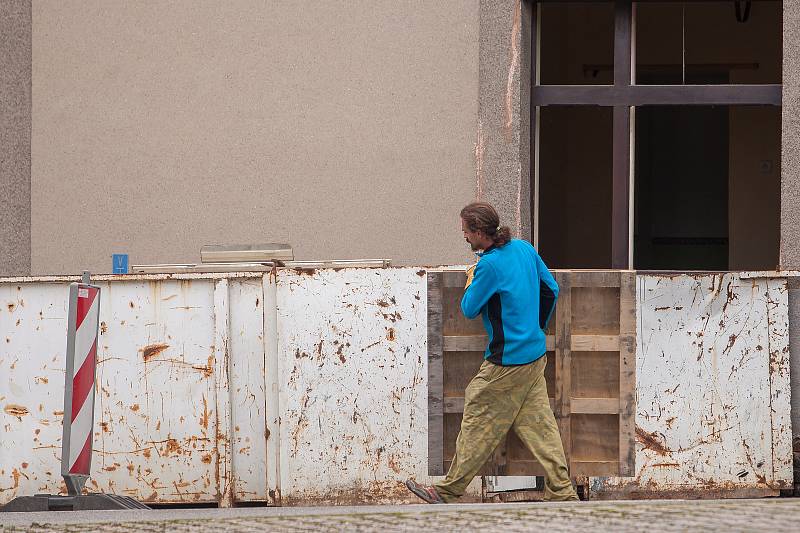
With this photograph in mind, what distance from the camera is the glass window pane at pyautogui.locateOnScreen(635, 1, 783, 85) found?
10.7 metres

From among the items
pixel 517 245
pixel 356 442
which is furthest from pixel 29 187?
pixel 517 245

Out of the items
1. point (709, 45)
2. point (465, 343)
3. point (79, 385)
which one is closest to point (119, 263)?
point (79, 385)

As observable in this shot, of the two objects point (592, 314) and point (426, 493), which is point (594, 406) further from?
point (426, 493)

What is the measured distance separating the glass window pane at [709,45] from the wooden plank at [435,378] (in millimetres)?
4168

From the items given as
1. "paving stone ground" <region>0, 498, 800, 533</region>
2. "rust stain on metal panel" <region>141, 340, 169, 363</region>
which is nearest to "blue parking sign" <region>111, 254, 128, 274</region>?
"rust stain on metal panel" <region>141, 340, 169, 363</region>

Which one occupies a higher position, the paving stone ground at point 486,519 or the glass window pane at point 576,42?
the glass window pane at point 576,42

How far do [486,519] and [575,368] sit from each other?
1816 millimetres

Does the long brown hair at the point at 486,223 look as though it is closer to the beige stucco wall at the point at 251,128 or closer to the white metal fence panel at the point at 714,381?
the white metal fence panel at the point at 714,381

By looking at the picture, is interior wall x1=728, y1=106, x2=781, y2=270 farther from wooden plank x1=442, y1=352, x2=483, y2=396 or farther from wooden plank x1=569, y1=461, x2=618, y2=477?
wooden plank x1=442, y1=352, x2=483, y2=396

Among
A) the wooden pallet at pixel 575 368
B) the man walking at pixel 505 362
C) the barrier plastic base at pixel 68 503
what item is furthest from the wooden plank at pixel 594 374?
the barrier plastic base at pixel 68 503

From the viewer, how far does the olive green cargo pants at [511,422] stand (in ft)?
21.9

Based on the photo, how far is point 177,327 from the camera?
7.36m

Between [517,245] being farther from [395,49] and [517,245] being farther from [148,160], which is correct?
[148,160]

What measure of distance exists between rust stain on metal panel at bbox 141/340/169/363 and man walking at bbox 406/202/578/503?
1.74 metres
